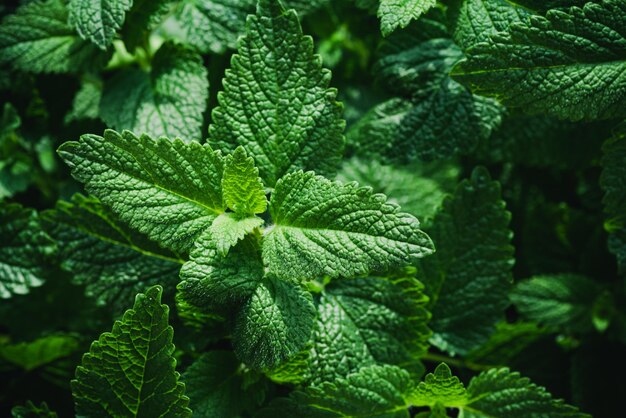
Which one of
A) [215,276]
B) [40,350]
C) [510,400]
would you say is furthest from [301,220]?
[40,350]

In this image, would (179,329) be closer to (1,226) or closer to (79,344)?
(79,344)

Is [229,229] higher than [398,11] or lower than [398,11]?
lower

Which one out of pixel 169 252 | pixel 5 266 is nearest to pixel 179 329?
pixel 169 252

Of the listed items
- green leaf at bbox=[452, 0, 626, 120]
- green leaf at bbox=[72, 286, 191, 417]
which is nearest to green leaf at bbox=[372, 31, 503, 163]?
green leaf at bbox=[452, 0, 626, 120]

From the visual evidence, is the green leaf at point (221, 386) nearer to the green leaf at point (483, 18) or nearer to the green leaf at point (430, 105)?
the green leaf at point (430, 105)

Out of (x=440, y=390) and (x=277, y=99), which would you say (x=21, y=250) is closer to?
(x=277, y=99)
